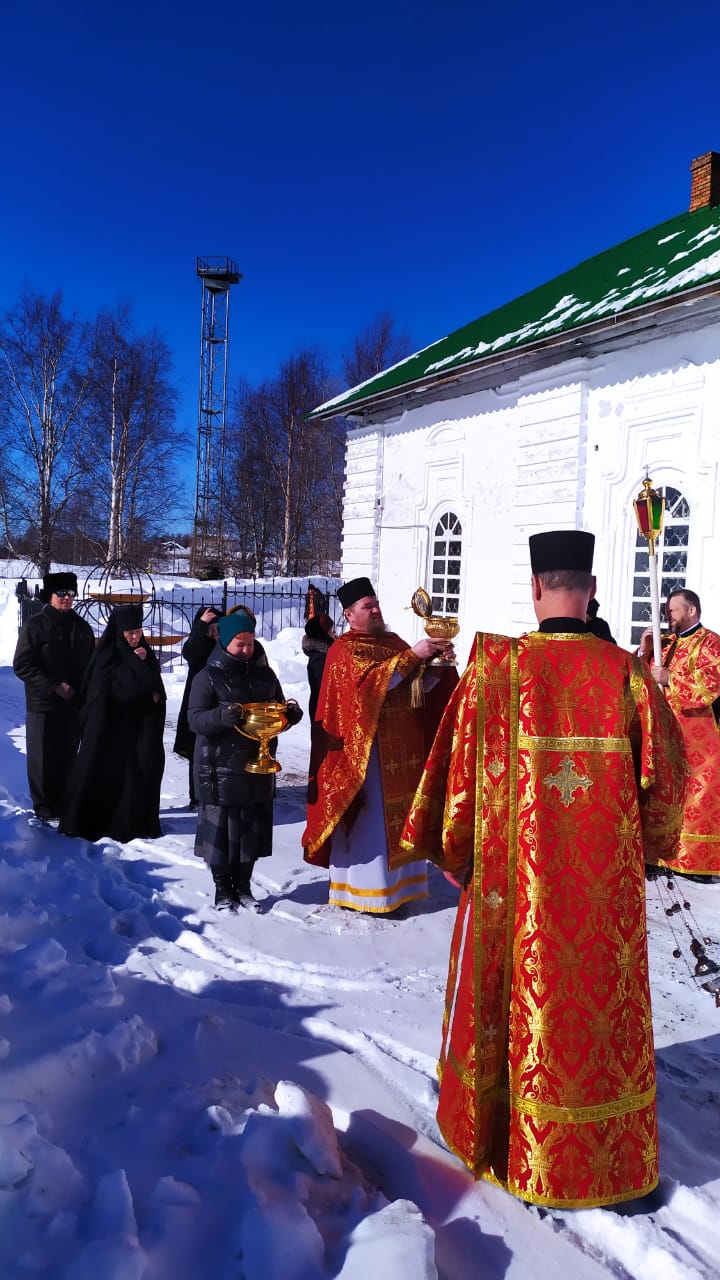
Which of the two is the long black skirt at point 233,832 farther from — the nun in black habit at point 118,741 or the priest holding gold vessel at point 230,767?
the nun in black habit at point 118,741

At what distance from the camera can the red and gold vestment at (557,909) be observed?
2.29m

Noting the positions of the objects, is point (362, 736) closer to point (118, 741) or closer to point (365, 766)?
point (365, 766)

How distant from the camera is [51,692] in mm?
6078

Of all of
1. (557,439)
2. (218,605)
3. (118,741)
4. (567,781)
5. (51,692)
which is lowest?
(118,741)

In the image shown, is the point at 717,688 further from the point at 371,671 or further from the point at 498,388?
the point at 498,388

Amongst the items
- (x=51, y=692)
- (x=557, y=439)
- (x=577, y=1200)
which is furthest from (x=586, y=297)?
(x=577, y=1200)

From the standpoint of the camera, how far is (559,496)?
1054cm

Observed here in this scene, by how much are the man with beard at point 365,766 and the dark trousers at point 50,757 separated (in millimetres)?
2321

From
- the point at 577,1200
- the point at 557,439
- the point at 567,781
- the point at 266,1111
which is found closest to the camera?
the point at 577,1200

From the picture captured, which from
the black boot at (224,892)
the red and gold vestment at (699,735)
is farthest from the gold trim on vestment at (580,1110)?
the red and gold vestment at (699,735)

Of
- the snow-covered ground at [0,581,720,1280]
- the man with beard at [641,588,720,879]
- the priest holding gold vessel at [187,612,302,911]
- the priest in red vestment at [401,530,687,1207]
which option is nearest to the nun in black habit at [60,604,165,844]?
the snow-covered ground at [0,581,720,1280]

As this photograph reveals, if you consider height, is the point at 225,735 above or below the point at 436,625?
below

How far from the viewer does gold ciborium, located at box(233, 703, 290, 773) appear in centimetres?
424

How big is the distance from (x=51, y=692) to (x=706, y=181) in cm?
1119
